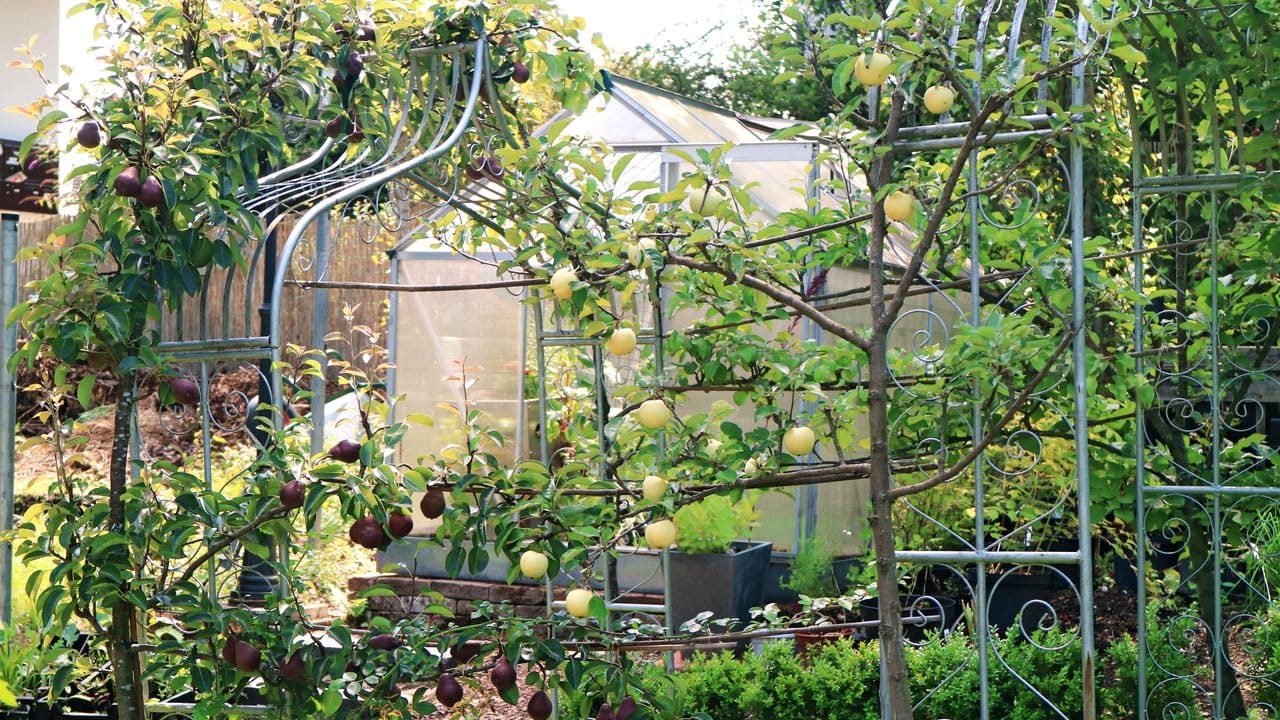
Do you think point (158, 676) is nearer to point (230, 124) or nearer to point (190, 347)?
point (190, 347)

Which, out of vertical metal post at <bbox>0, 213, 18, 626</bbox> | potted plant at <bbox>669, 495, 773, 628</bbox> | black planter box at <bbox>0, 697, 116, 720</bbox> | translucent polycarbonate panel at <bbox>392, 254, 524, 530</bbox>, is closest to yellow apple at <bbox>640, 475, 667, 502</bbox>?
black planter box at <bbox>0, 697, 116, 720</bbox>

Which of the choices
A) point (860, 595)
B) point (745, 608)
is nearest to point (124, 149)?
point (860, 595)

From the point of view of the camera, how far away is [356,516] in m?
2.54

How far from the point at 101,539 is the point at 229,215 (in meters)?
0.80

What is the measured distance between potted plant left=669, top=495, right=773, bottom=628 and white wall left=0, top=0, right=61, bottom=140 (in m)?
4.89

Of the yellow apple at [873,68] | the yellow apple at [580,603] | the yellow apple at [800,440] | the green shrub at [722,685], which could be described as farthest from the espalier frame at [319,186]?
the green shrub at [722,685]

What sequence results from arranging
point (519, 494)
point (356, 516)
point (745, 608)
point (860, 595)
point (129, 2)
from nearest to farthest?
point (356, 516) < point (519, 494) < point (860, 595) < point (129, 2) < point (745, 608)

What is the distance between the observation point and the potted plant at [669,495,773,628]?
526 cm

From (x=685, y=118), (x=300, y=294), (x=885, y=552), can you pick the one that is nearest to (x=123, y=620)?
(x=885, y=552)

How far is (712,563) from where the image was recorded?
532 cm

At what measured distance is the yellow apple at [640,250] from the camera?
Answer: 7.67 feet

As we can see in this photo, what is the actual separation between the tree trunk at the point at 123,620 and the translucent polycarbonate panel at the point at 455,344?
3.49m

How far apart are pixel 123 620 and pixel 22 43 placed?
587cm

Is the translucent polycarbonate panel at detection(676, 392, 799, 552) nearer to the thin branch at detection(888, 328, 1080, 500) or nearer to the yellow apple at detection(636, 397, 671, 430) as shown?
the yellow apple at detection(636, 397, 671, 430)
